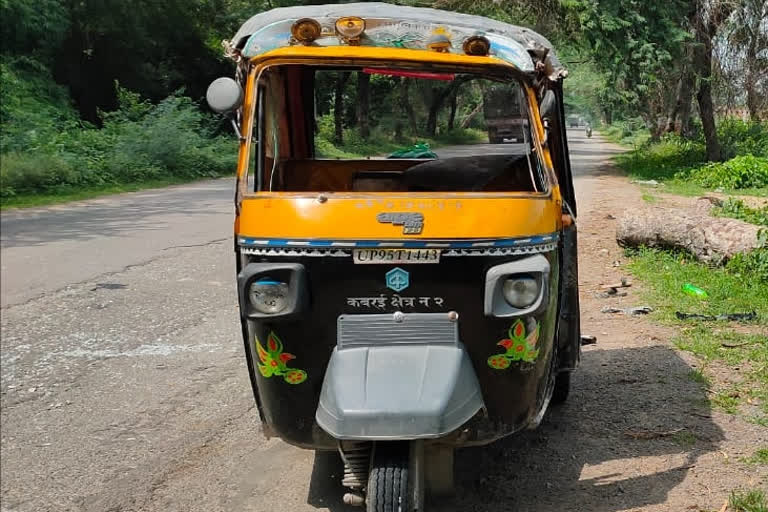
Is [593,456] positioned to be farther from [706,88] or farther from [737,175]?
[706,88]

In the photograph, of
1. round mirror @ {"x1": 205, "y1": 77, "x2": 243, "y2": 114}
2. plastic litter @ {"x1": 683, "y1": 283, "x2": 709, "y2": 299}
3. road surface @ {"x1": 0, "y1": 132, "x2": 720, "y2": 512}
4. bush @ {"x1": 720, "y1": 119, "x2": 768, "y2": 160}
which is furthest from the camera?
bush @ {"x1": 720, "y1": 119, "x2": 768, "y2": 160}

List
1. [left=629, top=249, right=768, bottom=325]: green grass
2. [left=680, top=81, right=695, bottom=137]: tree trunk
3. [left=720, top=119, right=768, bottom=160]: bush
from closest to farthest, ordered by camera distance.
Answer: [left=629, top=249, right=768, bottom=325]: green grass
[left=680, top=81, right=695, bottom=137]: tree trunk
[left=720, top=119, right=768, bottom=160]: bush

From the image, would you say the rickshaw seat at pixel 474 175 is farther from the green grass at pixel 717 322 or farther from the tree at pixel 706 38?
the tree at pixel 706 38

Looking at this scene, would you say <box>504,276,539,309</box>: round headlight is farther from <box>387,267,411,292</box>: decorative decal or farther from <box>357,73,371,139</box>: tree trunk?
<box>357,73,371,139</box>: tree trunk

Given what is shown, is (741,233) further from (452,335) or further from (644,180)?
(644,180)

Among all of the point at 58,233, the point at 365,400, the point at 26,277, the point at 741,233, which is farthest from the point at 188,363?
the point at 741,233

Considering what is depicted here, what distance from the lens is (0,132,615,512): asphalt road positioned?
257 cm

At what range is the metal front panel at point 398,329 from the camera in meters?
3.04

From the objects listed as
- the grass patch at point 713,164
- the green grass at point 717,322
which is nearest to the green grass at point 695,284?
the green grass at point 717,322

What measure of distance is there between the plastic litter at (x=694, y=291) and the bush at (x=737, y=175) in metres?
10.0

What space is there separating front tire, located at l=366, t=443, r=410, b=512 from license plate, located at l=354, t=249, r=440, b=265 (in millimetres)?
727

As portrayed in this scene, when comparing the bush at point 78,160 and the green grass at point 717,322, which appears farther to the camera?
the green grass at point 717,322

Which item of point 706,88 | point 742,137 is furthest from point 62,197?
point 742,137

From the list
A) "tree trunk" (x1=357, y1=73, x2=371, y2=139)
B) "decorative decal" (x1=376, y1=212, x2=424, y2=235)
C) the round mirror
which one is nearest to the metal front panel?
"decorative decal" (x1=376, y1=212, x2=424, y2=235)
